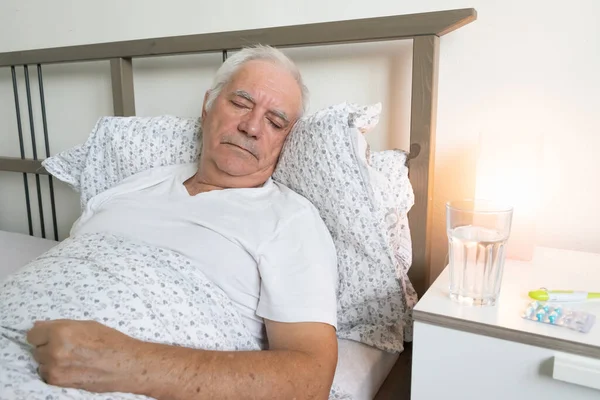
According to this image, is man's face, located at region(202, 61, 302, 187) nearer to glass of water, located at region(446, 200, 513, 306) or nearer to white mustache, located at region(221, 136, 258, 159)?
white mustache, located at region(221, 136, 258, 159)

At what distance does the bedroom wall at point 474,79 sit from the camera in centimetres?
107

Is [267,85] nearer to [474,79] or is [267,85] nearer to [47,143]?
[474,79]

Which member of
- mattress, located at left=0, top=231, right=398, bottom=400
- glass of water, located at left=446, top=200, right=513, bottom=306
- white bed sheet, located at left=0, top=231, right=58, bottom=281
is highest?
glass of water, located at left=446, top=200, right=513, bottom=306

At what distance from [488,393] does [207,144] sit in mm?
811

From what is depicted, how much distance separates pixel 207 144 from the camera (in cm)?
121

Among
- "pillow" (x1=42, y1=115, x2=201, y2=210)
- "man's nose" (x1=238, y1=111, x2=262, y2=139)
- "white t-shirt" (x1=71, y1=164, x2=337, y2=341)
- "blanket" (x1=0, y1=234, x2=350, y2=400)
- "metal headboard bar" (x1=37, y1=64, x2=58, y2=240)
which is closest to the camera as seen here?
"blanket" (x1=0, y1=234, x2=350, y2=400)

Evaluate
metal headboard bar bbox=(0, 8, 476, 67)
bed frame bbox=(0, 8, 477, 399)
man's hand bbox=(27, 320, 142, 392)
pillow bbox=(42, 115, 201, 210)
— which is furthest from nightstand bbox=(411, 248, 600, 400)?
pillow bbox=(42, 115, 201, 210)

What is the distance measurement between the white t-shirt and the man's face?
6cm

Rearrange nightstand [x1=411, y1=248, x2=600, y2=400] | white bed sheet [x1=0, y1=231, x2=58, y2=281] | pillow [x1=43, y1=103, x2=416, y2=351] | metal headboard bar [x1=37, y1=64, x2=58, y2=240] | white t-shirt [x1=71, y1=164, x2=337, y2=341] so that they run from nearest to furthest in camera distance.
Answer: nightstand [x1=411, y1=248, x2=600, y2=400] < white t-shirt [x1=71, y1=164, x2=337, y2=341] < pillow [x1=43, y1=103, x2=416, y2=351] < white bed sheet [x1=0, y1=231, x2=58, y2=281] < metal headboard bar [x1=37, y1=64, x2=58, y2=240]

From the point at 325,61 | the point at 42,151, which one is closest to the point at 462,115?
the point at 325,61

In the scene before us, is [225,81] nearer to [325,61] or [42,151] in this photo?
[325,61]

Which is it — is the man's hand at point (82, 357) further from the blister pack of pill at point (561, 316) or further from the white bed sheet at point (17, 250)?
the white bed sheet at point (17, 250)

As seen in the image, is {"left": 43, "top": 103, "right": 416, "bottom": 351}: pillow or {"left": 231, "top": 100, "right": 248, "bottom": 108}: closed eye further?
{"left": 231, "top": 100, "right": 248, "bottom": 108}: closed eye

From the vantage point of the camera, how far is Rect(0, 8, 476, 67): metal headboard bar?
1.08 meters
